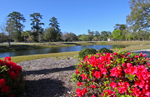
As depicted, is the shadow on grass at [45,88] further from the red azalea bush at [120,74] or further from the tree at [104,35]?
the tree at [104,35]

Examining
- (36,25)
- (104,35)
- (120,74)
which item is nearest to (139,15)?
(120,74)

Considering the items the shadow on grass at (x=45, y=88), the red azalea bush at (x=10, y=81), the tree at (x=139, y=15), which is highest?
the tree at (x=139, y=15)

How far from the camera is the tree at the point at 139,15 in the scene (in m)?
15.1

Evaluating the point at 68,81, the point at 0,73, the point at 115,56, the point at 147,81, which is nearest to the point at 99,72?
the point at 115,56

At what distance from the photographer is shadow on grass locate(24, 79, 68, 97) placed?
9.10 feet

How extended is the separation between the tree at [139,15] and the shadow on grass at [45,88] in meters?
16.7

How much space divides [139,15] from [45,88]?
17748 mm

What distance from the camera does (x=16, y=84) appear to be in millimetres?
2549

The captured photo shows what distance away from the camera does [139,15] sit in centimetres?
1507

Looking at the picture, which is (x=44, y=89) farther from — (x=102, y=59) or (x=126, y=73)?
(x=126, y=73)

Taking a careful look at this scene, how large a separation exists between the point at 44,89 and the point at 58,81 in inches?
24.4

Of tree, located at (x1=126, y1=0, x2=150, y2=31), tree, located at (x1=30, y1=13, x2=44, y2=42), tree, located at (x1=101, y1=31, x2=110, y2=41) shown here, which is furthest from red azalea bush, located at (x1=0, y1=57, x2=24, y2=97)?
tree, located at (x1=101, y1=31, x2=110, y2=41)

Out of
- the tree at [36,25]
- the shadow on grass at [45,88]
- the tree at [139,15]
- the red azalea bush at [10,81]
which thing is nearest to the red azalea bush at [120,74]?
the shadow on grass at [45,88]

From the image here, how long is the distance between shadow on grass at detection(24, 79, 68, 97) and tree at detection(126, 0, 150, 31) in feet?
54.8
